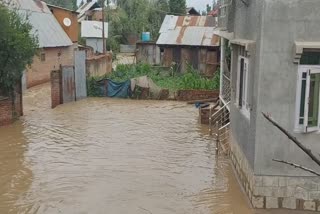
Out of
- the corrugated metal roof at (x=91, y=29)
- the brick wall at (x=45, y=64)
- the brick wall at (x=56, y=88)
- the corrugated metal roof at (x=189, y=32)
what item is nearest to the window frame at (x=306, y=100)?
the brick wall at (x=56, y=88)

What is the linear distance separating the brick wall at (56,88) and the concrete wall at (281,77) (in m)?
14.4

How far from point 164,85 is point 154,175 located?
14.7 m

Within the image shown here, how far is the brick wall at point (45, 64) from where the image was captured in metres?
27.1

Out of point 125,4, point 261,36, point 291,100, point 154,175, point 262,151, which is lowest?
point 154,175

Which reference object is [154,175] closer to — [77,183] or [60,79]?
[77,183]

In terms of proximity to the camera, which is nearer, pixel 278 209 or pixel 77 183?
pixel 278 209

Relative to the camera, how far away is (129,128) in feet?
54.8

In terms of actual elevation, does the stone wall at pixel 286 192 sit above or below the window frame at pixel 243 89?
below

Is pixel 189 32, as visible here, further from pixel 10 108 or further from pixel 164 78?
pixel 10 108

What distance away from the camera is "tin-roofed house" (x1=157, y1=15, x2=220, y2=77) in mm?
29172

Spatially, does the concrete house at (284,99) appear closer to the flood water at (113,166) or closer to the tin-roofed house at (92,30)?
the flood water at (113,166)

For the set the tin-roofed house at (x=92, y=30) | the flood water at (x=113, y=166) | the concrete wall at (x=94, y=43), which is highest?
the tin-roofed house at (x=92, y=30)

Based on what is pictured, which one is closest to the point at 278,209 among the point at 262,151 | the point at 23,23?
the point at 262,151

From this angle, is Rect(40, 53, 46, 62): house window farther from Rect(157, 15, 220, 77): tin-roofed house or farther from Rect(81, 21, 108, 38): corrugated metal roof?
Rect(81, 21, 108, 38): corrugated metal roof
